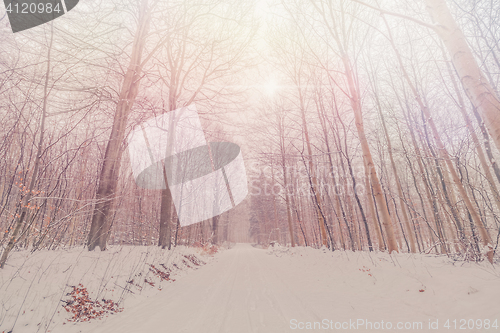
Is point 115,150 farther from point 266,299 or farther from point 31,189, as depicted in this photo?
point 266,299

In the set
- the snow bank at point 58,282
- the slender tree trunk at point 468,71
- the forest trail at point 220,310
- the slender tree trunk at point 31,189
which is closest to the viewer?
the slender tree trunk at point 468,71

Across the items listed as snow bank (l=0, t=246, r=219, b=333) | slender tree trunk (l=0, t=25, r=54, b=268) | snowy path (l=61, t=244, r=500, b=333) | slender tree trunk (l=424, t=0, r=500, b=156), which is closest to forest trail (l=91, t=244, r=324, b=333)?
snowy path (l=61, t=244, r=500, b=333)

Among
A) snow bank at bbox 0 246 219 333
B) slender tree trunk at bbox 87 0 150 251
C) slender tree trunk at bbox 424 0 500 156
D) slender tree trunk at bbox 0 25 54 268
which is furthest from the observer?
slender tree trunk at bbox 87 0 150 251

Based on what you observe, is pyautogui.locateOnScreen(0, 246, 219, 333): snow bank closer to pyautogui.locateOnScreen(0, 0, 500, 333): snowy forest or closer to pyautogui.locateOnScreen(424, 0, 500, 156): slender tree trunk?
pyautogui.locateOnScreen(0, 0, 500, 333): snowy forest

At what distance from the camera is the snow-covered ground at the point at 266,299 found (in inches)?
96.5

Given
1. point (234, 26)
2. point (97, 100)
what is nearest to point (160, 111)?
point (97, 100)

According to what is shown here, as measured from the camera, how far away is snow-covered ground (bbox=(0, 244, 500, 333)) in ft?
8.04

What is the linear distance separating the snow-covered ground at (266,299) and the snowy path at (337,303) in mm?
14

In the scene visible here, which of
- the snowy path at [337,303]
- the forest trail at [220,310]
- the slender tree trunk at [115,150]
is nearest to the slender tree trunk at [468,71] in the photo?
the snowy path at [337,303]

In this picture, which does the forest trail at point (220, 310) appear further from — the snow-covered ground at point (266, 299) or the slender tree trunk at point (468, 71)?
the slender tree trunk at point (468, 71)

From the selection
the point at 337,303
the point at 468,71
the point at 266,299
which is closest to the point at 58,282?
the point at 266,299

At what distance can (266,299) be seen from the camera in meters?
3.88

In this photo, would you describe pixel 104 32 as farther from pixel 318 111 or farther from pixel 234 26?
pixel 318 111

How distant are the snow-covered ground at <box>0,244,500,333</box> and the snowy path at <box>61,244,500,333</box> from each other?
1 cm
